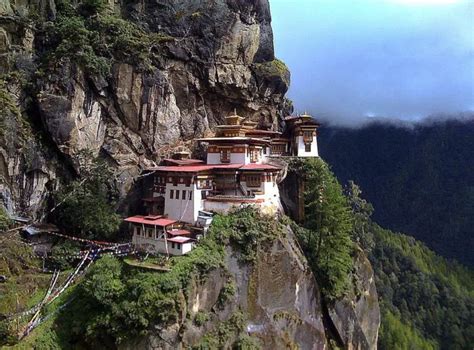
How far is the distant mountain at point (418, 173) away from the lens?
10819 cm

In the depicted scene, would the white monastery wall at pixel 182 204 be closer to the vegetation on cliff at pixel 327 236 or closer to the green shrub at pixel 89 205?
the green shrub at pixel 89 205

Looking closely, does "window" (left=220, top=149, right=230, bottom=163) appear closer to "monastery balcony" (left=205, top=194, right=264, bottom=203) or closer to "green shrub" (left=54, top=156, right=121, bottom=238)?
"monastery balcony" (left=205, top=194, right=264, bottom=203)

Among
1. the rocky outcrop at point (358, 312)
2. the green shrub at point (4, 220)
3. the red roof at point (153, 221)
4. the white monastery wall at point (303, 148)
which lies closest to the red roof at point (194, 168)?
the red roof at point (153, 221)

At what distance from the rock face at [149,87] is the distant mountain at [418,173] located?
80717mm

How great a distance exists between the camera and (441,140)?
130 metres

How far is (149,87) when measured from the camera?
37.8 m

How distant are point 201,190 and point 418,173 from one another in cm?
10832

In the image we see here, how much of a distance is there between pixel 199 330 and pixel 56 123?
767 inches

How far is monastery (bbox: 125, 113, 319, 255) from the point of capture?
30.4 m

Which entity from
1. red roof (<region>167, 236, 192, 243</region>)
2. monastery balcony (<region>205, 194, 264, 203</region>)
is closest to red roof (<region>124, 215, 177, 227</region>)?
red roof (<region>167, 236, 192, 243</region>)

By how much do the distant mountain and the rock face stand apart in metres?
80.7

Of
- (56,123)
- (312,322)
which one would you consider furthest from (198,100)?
(312,322)

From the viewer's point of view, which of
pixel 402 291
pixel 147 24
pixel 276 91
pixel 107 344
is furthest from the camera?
pixel 402 291

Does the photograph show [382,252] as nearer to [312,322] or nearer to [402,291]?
[402,291]
